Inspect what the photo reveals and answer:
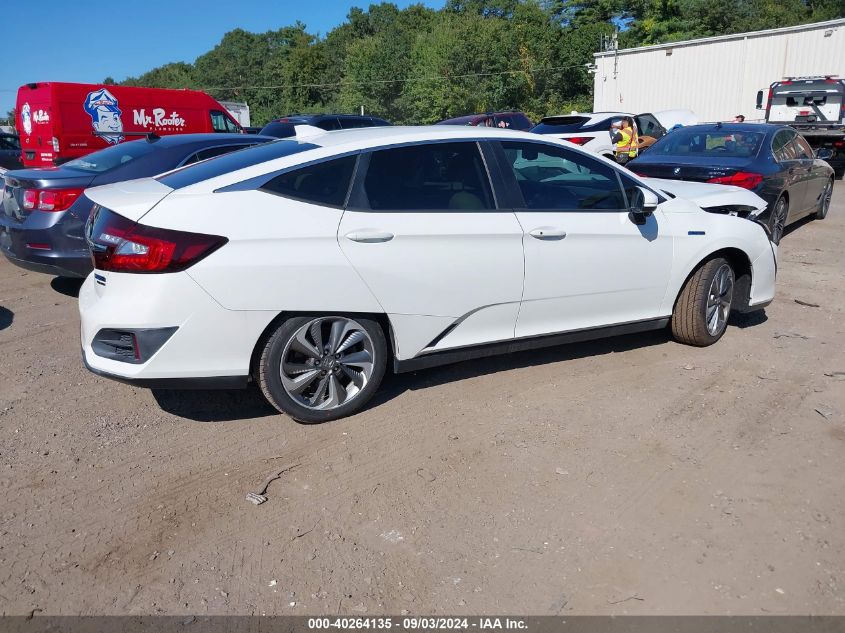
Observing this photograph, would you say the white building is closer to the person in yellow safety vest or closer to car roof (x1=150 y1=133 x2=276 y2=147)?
the person in yellow safety vest

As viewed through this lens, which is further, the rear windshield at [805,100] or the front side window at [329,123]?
the rear windshield at [805,100]

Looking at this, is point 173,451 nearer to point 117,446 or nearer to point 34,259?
point 117,446

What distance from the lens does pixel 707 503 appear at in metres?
3.29

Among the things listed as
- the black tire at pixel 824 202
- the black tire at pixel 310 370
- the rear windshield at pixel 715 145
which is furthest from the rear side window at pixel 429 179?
the black tire at pixel 824 202

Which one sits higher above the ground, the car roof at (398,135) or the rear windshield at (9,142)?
the car roof at (398,135)

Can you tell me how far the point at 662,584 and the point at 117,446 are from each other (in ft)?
9.31

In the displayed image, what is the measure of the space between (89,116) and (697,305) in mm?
13320

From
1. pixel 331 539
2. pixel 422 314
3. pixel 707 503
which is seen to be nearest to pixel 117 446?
pixel 331 539

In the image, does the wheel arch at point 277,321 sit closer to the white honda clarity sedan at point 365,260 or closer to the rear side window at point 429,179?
the white honda clarity sedan at point 365,260

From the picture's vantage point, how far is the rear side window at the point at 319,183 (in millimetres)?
3820

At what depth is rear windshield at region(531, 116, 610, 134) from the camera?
1522 cm

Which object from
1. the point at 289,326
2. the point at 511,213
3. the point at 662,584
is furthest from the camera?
the point at 511,213

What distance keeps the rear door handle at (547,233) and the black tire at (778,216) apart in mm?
5142

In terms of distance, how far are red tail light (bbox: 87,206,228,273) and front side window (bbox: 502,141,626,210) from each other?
195cm
